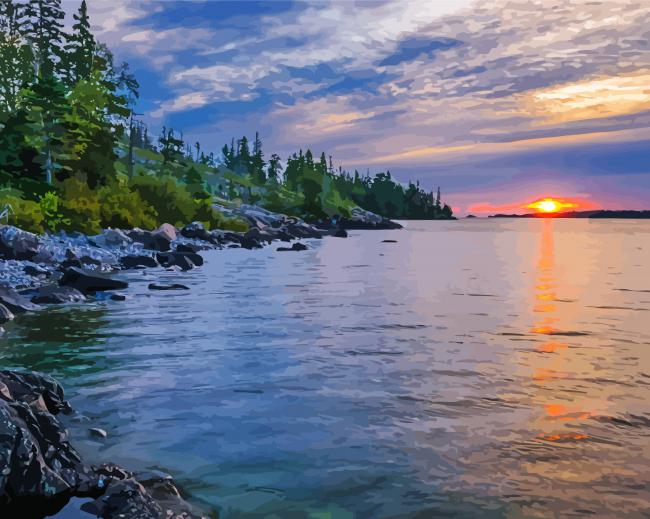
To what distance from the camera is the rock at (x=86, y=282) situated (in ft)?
77.8

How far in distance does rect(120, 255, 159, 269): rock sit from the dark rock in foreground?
1162 inches

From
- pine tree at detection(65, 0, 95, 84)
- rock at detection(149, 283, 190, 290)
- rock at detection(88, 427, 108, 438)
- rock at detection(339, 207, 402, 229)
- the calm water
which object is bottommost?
the calm water

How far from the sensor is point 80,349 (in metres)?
13.5

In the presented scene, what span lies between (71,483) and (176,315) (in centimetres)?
1303

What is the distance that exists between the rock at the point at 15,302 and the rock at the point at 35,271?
8331mm

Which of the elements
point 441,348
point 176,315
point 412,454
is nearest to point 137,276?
point 176,315

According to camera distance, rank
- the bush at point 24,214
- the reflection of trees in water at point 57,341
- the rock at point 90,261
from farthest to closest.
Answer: the bush at point 24,214 < the rock at point 90,261 < the reflection of trees in water at point 57,341

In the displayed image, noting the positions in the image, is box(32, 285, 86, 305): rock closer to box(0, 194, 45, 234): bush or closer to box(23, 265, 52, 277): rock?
box(23, 265, 52, 277): rock

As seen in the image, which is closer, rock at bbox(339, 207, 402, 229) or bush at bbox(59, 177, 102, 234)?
bush at bbox(59, 177, 102, 234)

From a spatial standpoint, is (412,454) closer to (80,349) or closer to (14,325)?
(80,349)

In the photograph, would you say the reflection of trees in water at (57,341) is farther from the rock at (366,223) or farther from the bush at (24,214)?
the rock at (366,223)

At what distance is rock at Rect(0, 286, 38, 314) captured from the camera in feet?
59.7

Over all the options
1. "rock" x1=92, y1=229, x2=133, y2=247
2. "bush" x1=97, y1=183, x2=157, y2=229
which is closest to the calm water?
"rock" x1=92, y1=229, x2=133, y2=247

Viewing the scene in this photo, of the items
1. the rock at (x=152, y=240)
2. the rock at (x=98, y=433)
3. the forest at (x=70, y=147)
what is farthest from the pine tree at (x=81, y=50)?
the rock at (x=98, y=433)
